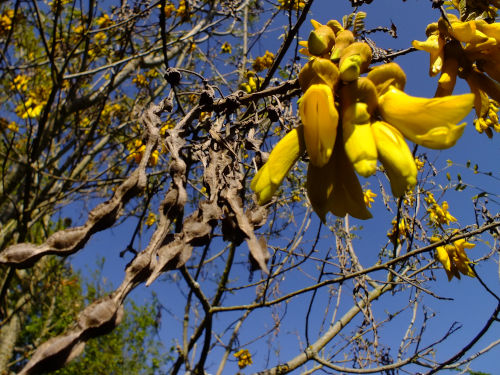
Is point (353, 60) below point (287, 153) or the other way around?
the other way around

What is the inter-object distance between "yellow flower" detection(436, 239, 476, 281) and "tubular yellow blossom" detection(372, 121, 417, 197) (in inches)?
89.5

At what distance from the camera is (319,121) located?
570mm

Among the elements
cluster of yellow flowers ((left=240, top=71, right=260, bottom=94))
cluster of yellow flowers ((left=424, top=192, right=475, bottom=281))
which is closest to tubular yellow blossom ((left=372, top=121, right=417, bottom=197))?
cluster of yellow flowers ((left=240, top=71, right=260, bottom=94))

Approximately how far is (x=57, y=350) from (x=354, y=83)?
584 millimetres

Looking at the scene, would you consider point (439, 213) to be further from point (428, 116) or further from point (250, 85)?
point (428, 116)

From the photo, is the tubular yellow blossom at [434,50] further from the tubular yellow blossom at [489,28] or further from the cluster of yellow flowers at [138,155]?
the cluster of yellow flowers at [138,155]

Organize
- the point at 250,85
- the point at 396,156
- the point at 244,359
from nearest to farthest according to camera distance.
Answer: the point at 396,156, the point at 250,85, the point at 244,359

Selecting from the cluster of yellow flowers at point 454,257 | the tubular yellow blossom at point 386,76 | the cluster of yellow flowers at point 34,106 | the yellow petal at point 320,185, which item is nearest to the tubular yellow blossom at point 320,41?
the tubular yellow blossom at point 386,76

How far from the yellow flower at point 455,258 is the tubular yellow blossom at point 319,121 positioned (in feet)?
7.64

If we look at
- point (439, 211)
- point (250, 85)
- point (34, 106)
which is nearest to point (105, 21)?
point (34, 106)

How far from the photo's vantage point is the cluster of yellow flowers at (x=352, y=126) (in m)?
0.53

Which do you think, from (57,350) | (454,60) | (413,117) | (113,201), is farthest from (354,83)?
(57,350)

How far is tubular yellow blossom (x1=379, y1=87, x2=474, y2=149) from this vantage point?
52cm

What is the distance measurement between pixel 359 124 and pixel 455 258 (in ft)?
7.87
